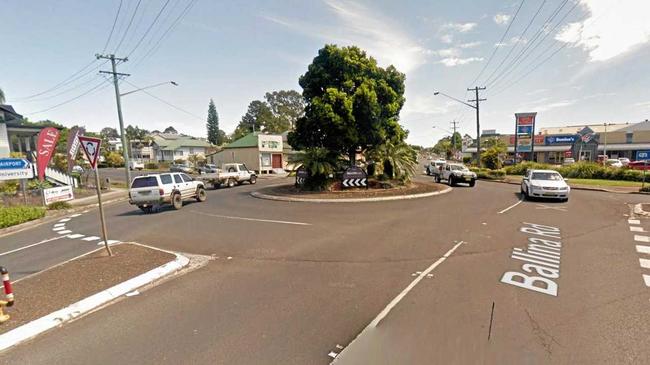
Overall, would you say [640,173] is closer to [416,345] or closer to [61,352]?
[416,345]

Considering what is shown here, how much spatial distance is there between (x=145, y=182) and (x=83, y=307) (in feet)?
33.5

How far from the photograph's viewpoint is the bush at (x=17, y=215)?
39.7ft

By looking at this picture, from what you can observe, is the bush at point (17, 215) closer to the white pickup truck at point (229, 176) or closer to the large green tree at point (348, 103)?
the white pickup truck at point (229, 176)

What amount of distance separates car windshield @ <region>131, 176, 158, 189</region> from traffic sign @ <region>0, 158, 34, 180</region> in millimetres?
7357

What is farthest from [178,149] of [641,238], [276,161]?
[641,238]

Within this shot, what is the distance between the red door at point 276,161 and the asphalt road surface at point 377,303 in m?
31.6

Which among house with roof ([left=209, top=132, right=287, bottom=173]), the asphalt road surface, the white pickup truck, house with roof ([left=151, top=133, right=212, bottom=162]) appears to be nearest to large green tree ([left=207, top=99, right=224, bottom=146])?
house with roof ([left=151, top=133, right=212, bottom=162])

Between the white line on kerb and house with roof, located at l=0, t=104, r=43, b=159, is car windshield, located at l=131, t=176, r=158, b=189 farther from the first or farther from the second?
house with roof, located at l=0, t=104, r=43, b=159

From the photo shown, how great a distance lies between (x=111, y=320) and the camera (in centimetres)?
394

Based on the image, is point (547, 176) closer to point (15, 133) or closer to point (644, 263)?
point (644, 263)

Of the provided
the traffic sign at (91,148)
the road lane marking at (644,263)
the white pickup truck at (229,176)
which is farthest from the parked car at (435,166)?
the traffic sign at (91,148)

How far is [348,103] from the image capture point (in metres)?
15.8

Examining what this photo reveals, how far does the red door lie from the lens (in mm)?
39803

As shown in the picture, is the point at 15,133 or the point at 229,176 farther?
the point at 15,133
